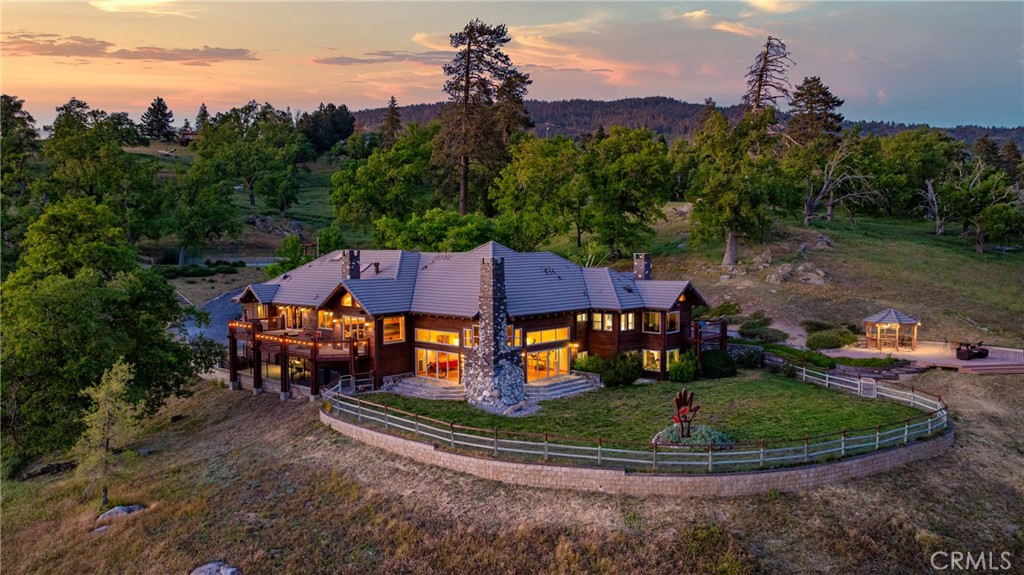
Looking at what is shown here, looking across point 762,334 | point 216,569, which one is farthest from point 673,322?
point 216,569

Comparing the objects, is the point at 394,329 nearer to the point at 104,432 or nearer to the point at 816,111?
the point at 104,432

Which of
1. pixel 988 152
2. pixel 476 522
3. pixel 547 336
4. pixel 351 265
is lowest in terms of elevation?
pixel 476 522

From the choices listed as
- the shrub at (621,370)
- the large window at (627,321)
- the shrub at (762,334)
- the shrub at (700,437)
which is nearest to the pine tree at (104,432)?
the shrub at (700,437)

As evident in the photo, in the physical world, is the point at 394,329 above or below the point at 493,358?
above

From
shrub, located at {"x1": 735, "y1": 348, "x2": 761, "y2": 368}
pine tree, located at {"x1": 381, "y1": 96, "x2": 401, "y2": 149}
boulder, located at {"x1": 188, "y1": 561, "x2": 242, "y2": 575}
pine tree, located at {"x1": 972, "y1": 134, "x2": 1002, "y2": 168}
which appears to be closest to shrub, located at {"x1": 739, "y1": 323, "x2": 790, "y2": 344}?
shrub, located at {"x1": 735, "y1": 348, "x2": 761, "y2": 368}

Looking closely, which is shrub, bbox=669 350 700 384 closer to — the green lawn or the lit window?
the green lawn

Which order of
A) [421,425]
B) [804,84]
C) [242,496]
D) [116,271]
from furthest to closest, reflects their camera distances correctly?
[804,84] → [116,271] → [421,425] → [242,496]

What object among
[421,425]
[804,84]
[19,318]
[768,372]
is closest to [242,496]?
[421,425]

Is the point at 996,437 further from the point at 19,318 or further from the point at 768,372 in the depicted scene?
the point at 19,318
